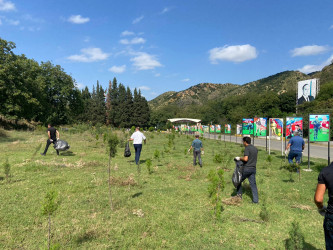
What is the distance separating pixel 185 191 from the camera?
6.07 meters

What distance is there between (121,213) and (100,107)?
6806cm

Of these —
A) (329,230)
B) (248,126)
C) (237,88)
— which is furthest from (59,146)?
(237,88)

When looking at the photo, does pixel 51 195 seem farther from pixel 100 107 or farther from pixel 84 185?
pixel 100 107

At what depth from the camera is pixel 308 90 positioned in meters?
53.4

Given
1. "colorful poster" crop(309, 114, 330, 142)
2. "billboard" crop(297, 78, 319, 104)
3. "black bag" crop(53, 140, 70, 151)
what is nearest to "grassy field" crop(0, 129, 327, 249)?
"colorful poster" crop(309, 114, 330, 142)

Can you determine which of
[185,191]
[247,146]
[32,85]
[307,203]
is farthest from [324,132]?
[32,85]

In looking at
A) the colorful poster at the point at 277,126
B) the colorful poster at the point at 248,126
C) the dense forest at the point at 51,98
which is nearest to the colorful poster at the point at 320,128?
the colorful poster at the point at 277,126

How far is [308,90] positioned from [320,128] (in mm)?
52555

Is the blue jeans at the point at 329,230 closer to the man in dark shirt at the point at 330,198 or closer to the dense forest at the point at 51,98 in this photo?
the man in dark shirt at the point at 330,198

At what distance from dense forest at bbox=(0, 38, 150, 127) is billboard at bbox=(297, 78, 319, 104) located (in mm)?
41255

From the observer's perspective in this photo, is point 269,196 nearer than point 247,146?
No

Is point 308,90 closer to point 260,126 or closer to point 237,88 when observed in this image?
point 260,126

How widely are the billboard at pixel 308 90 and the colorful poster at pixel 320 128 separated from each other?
50.0 meters

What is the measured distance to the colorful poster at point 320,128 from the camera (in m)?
9.52
